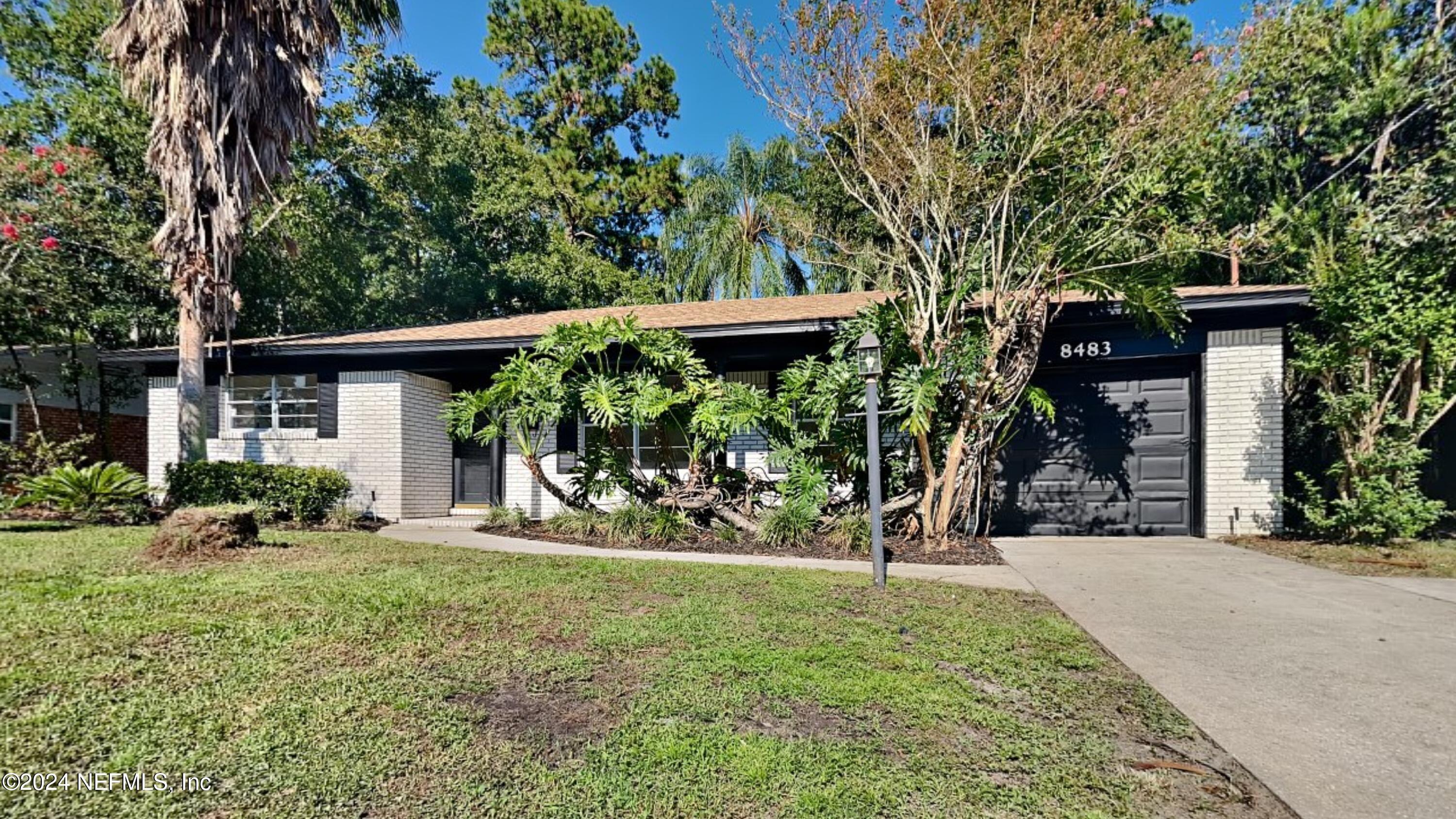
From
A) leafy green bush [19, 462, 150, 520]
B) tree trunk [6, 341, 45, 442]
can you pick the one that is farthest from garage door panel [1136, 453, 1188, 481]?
tree trunk [6, 341, 45, 442]

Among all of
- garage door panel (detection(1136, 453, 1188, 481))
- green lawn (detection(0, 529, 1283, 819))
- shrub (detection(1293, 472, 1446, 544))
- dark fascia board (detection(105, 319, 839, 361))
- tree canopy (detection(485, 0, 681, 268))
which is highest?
tree canopy (detection(485, 0, 681, 268))

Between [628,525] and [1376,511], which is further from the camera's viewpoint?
[628,525]

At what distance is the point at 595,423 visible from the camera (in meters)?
8.09

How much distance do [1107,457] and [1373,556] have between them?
2786mm

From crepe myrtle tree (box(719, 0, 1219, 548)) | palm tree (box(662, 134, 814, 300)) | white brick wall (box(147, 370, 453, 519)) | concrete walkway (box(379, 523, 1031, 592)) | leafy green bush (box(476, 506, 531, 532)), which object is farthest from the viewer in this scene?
palm tree (box(662, 134, 814, 300))

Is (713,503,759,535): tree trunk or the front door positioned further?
the front door

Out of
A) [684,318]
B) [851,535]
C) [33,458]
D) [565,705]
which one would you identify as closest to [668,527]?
[851,535]

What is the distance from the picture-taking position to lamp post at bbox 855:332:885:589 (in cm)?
533

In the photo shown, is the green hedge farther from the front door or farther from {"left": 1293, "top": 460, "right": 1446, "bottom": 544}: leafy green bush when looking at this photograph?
{"left": 1293, "top": 460, "right": 1446, "bottom": 544}: leafy green bush

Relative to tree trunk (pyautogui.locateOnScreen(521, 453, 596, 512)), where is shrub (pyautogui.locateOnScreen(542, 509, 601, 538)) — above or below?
below

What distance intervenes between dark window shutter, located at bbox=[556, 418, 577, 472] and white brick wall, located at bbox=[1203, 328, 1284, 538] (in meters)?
9.23

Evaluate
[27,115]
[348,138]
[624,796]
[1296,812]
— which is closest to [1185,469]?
[1296,812]

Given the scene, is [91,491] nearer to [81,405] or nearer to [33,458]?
[33,458]

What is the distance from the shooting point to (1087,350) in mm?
8609
